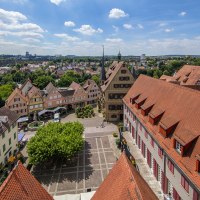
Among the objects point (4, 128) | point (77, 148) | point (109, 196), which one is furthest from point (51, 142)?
point (109, 196)

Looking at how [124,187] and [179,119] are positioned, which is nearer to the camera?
[124,187]

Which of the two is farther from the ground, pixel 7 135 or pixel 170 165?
pixel 170 165

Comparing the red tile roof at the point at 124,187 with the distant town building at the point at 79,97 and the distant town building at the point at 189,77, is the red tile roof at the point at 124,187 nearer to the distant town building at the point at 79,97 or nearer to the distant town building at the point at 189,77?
the distant town building at the point at 189,77

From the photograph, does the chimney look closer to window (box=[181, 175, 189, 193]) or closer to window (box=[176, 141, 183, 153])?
window (box=[176, 141, 183, 153])

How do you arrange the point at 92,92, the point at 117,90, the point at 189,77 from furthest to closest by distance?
the point at 92,92 < the point at 189,77 < the point at 117,90

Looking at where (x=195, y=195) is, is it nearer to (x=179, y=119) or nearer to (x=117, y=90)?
(x=179, y=119)

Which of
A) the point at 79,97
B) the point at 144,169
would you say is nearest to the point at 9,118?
the point at 144,169
